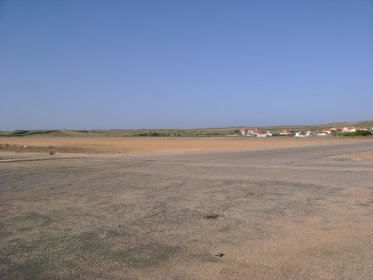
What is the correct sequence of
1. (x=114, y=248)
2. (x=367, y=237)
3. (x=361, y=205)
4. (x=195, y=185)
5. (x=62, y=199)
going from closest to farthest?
(x=114, y=248)
(x=367, y=237)
(x=361, y=205)
(x=62, y=199)
(x=195, y=185)

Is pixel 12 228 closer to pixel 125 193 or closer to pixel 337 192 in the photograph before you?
pixel 125 193

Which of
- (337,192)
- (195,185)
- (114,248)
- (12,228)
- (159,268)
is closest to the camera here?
(159,268)

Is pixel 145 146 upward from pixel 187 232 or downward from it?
downward

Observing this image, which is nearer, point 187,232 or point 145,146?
point 187,232

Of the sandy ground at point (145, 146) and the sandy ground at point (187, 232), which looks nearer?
the sandy ground at point (187, 232)

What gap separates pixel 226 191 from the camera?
12.2 metres

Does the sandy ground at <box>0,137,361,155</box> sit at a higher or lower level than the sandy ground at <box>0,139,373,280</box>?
lower

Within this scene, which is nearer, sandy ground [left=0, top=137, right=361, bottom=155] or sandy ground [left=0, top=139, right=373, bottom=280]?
sandy ground [left=0, top=139, right=373, bottom=280]

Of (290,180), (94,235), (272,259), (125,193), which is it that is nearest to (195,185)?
(125,193)

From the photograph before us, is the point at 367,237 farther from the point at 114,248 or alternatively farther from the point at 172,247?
the point at 114,248

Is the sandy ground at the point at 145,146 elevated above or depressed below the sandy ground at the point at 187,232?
below

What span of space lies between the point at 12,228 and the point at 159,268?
11.2ft

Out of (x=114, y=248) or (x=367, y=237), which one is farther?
(x=367, y=237)

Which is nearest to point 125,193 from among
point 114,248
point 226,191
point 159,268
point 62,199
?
point 62,199
